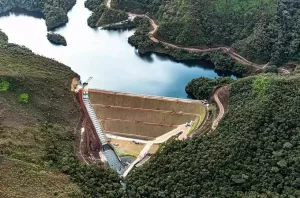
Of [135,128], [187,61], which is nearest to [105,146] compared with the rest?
[135,128]

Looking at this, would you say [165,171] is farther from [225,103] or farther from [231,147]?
[225,103]

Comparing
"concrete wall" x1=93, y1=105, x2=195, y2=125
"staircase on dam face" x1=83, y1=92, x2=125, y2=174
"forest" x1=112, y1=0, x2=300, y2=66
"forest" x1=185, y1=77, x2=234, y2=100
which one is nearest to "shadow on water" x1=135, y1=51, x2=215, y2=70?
"forest" x1=112, y1=0, x2=300, y2=66

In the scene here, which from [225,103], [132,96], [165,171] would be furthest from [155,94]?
[165,171]

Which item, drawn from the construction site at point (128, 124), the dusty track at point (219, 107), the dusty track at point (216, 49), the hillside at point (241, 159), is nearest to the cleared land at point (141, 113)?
the construction site at point (128, 124)

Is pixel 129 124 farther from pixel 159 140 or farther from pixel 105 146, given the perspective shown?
pixel 105 146

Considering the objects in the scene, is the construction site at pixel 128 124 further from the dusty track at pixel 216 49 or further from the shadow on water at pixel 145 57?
the dusty track at pixel 216 49

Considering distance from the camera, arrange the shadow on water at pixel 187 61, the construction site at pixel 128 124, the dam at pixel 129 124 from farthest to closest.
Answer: the shadow on water at pixel 187 61
the dam at pixel 129 124
the construction site at pixel 128 124

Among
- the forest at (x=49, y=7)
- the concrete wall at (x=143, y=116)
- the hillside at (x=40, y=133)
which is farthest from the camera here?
the forest at (x=49, y=7)

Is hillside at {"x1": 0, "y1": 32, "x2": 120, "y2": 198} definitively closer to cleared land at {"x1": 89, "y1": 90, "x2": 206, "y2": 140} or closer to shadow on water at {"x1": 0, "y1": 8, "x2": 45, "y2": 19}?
cleared land at {"x1": 89, "y1": 90, "x2": 206, "y2": 140}
